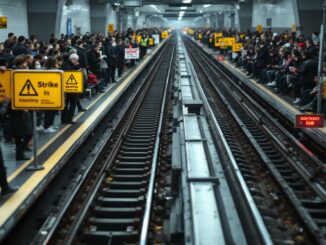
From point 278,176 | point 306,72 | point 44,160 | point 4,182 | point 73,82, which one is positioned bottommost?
point 278,176

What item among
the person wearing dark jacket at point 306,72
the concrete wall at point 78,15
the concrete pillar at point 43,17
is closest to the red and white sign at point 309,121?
the person wearing dark jacket at point 306,72

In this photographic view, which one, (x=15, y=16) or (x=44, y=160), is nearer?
(x=44, y=160)

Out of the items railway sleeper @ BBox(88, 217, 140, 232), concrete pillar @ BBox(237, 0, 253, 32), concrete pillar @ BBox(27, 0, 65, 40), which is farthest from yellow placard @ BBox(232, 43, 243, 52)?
railway sleeper @ BBox(88, 217, 140, 232)

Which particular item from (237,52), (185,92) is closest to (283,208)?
(185,92)

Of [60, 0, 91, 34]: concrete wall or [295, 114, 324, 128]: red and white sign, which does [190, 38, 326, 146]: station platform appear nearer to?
[295, 114, 324, 128]: red and white sign

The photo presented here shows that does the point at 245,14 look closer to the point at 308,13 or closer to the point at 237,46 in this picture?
the point at 237,46

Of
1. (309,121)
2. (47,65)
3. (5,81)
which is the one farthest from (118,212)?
(309,121)

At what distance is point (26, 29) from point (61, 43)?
11173 mm

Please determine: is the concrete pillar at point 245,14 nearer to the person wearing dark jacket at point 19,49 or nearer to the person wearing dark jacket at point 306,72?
the person wearing dark jacket at point 306,72

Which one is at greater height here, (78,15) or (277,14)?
(277,14)

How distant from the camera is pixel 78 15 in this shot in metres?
34.3

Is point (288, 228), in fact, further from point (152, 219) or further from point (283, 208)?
point (152, 219)

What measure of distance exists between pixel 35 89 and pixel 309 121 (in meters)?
5.66

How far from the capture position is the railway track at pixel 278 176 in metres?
7.07
